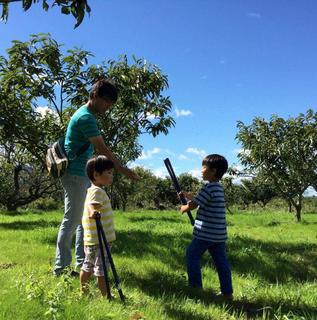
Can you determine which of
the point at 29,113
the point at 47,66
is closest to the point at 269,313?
the point at 47,66

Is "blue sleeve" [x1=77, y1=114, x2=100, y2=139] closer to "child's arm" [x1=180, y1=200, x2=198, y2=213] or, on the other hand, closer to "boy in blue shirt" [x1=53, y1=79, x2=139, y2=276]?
"boy in blue shirt" [x1=53, y1=79, x2=139, y2=276]

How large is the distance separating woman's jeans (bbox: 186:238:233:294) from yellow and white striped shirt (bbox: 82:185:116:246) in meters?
1.32

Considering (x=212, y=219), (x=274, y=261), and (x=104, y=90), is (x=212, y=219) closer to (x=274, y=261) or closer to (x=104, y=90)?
(x=104, y=90)

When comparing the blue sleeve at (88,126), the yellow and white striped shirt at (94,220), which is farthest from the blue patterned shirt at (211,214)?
the blue sleeve at (88,126)

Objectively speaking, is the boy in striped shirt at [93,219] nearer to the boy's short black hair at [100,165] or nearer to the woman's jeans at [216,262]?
the boy's short black hair at [100,165]

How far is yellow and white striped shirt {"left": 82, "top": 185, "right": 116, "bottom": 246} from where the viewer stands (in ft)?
15.8

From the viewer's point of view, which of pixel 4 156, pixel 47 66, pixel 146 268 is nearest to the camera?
pixel 146 268

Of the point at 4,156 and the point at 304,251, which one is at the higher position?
the point at 4,156

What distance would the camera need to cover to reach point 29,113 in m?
11.5

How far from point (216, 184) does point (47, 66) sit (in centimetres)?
591

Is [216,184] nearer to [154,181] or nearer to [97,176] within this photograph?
[97,176]

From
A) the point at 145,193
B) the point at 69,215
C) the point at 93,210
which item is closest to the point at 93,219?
the point at 93,210

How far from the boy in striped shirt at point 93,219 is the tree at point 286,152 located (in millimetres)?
15729

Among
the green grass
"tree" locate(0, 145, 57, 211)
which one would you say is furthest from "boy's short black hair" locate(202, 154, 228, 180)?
"tree" locate(0, 145, 57, 211)
